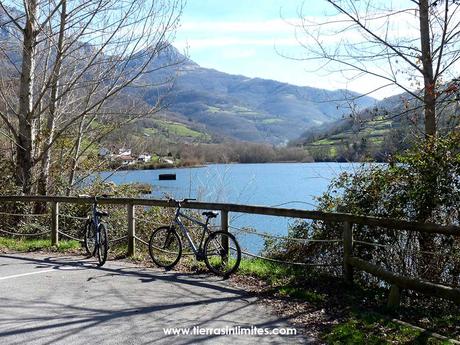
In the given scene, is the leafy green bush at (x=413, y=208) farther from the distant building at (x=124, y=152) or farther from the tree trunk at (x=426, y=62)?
the distant building at (x=124, y=152)

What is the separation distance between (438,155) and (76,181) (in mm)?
12411

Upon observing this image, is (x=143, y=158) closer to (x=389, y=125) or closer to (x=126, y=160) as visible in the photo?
(x=126, y=160)

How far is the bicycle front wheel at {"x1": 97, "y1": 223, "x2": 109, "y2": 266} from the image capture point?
29.7 feet

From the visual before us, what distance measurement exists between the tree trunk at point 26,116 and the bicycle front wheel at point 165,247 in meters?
6.71

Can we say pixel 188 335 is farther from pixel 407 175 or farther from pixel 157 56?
pixel 157 56

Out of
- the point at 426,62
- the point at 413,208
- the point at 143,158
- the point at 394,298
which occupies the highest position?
the point at 426,62

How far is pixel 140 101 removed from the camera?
55.7ft

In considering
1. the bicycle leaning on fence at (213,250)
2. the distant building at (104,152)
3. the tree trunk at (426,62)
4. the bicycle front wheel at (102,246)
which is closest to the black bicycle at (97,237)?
the bicycle front wheel at (102,246)

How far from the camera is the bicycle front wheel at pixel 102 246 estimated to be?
9062 millimetres

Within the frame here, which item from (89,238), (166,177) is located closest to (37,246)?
(89,238)

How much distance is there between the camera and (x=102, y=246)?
923cm

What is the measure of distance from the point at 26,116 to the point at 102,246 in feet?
21.9

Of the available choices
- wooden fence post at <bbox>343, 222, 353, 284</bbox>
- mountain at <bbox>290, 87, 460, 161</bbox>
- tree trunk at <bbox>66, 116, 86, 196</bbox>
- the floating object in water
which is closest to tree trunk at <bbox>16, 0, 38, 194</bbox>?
tree trunk at <bbox>66, 116, 86, 196</bbox>

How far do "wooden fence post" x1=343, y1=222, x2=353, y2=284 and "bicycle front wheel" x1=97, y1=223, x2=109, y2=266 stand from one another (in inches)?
164
